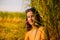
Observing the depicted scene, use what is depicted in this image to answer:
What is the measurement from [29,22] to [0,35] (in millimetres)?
198

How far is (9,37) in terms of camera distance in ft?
3.31

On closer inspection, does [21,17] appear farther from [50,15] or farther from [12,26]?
[50,15]

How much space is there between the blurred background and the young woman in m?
0.03

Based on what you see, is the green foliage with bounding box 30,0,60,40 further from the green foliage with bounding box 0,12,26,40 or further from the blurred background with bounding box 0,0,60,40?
the green foliage with bounding box 0,12,26,40

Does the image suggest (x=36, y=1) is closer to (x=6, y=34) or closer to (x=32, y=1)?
(x=32, y=1)

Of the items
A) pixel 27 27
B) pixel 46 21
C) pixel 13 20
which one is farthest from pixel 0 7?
pixel 46 21

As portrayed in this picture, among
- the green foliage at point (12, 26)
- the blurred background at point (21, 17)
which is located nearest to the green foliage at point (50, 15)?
the blurred background at point (21, 17)

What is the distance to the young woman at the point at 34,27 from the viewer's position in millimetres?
889

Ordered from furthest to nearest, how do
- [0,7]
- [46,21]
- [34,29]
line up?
[0,7], [34,29], [46,21]

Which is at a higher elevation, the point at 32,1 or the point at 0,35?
the point at 32,1

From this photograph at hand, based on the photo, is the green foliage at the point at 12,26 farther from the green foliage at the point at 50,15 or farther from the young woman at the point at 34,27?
the green foliage at the point at 50,15

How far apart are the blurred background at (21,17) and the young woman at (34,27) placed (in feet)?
0.10

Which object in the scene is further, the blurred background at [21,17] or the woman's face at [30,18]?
the woman's face at [30,18]

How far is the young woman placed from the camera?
889mm
